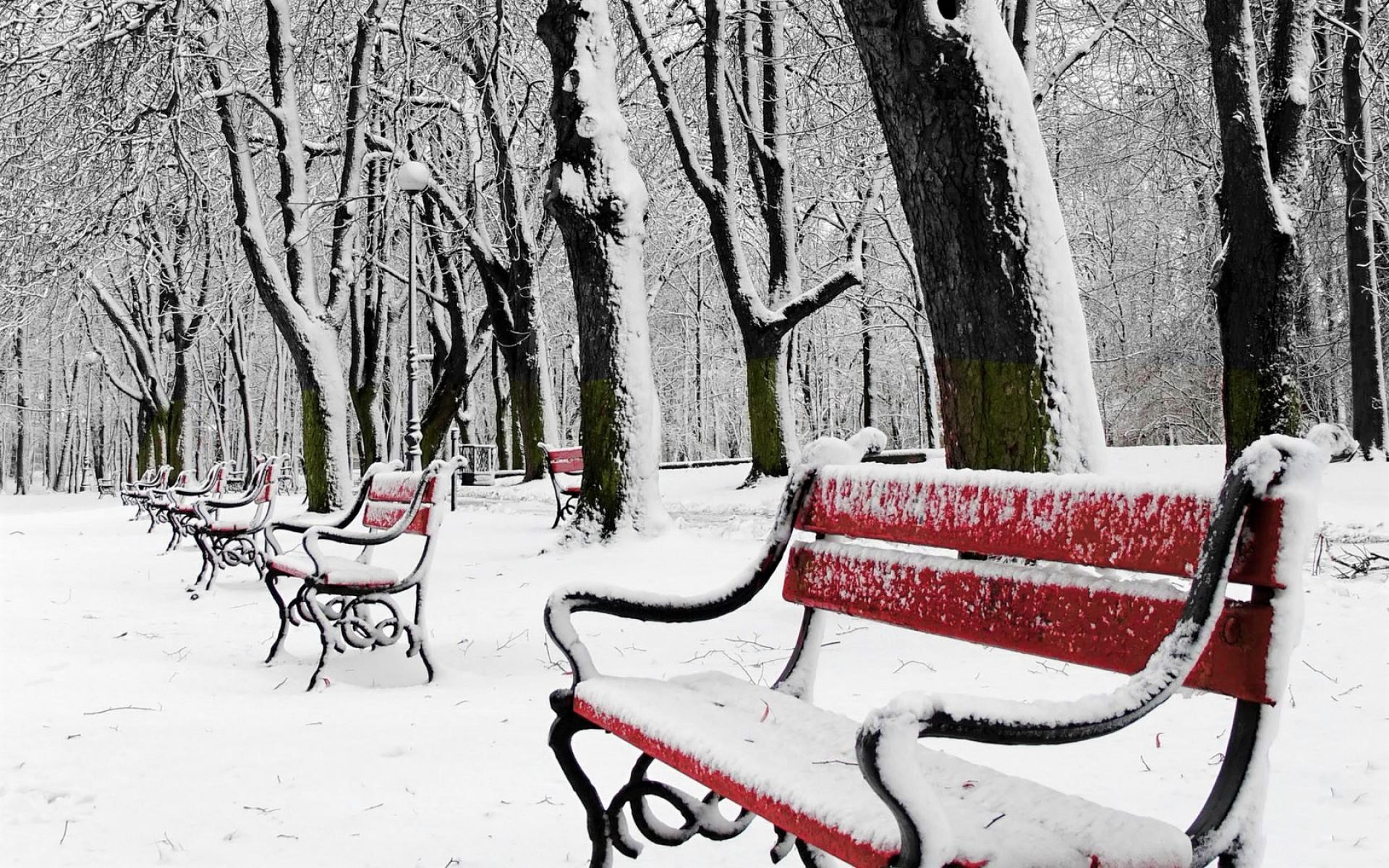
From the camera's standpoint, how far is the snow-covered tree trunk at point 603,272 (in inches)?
309

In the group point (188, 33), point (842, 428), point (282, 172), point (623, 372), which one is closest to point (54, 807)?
point (623, 372)

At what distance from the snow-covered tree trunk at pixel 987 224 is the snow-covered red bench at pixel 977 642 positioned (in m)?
1.79

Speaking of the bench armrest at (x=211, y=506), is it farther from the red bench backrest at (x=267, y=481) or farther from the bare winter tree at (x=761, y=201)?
the bare winter tree at (x=761, y=201)

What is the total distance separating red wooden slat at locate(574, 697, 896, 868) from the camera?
4.92ft

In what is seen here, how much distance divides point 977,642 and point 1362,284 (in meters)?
14.1

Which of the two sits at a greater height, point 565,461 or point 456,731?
point 565,461

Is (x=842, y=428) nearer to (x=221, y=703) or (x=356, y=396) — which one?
(x=356, y=396)

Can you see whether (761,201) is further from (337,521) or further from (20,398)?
(20,398)

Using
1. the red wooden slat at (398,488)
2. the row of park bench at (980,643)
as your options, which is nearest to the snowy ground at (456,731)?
the row of park bench at (980,643)

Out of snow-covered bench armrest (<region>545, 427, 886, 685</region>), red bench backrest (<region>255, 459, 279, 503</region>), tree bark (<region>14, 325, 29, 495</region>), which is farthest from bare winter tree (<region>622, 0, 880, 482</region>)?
tree bark (<region>14, 325, 29, 495</region>)

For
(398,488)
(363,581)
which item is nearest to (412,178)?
(398,488)

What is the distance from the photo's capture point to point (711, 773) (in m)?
1.89

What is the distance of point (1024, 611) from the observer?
199 centimetres

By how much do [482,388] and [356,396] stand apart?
77.7ft
